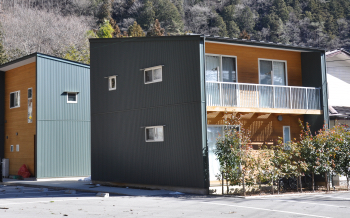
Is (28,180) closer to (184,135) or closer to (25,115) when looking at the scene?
(25,115)

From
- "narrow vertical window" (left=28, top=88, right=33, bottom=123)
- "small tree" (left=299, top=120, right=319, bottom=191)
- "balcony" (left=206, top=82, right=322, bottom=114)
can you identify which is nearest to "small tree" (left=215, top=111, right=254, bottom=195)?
"balcony" (left=206, top=82, right=322, bottom=114)

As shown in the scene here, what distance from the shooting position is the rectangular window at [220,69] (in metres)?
17.9

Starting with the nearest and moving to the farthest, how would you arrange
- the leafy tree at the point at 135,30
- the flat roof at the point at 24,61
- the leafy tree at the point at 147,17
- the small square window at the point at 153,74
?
1. the small square window at the point at 153,74
2. the flat roof at the point at 24,61
3. the leafy tree at the point at 135,30
4. the leafy tree at the point at 147,17

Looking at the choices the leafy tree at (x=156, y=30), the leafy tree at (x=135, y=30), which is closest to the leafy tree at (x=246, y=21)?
the leafy tree at (x=156, y=30)

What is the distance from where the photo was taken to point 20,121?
25.0 m

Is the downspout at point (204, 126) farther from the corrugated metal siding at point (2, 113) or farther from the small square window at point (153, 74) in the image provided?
the corrugated metal siding at point (2, 113)

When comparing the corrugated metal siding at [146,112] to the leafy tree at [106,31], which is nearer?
the corrugated metal siding at [146,112]

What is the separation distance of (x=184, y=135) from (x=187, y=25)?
52.4m

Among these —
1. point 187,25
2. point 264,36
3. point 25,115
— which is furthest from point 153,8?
point 25,115

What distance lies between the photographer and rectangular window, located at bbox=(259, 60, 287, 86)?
759 inches

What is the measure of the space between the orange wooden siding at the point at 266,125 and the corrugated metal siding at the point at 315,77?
0.71 meters

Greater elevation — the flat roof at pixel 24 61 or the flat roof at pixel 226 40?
the flat roof at pixel 24 61

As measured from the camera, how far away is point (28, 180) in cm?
2253

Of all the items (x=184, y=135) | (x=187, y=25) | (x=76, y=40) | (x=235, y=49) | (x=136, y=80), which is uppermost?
(x=187, y=25)
